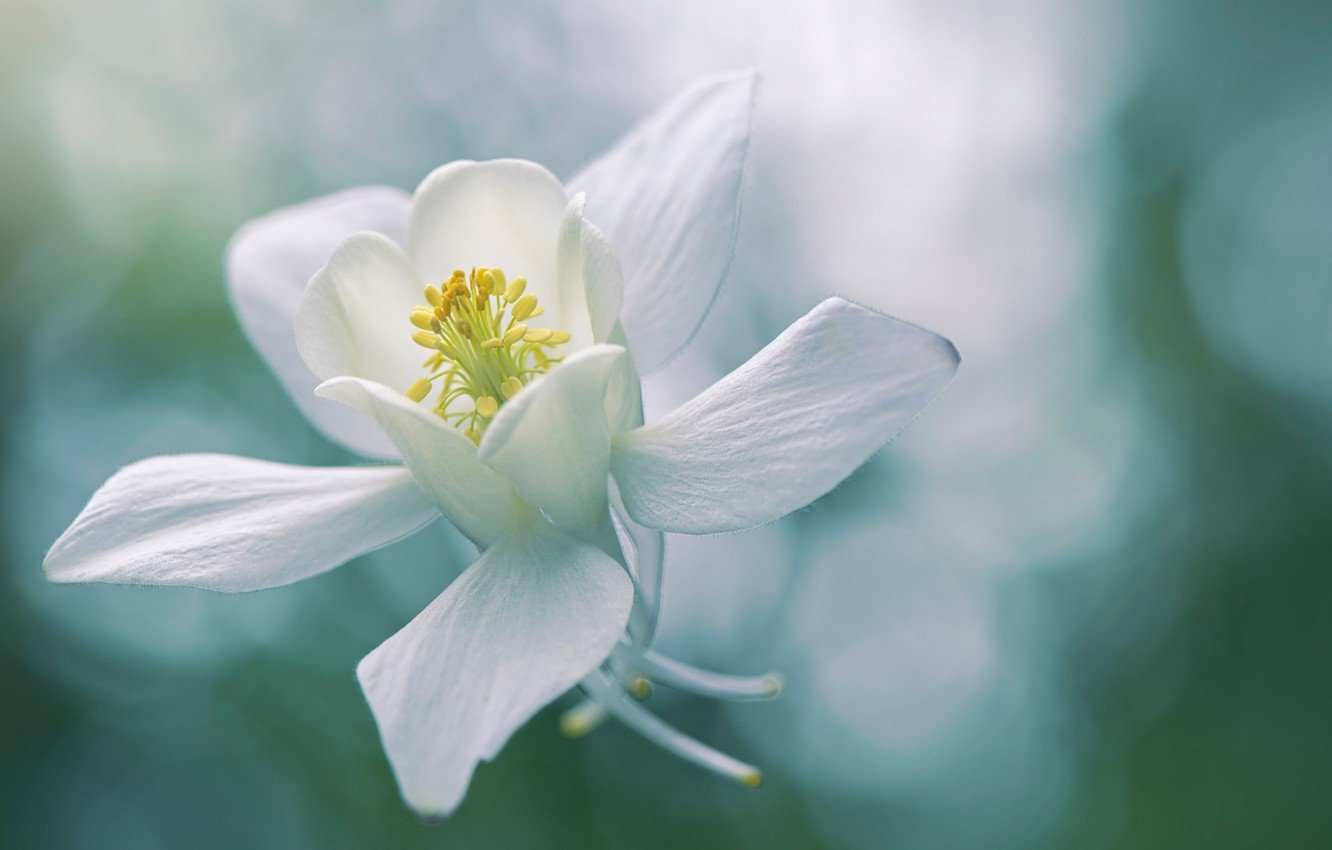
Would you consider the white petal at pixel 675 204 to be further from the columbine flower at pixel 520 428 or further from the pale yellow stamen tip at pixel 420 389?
the pale yellow stamen tip at pixel 420 389

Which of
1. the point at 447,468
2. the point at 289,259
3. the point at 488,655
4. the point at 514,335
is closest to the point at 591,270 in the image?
the point at 514,335

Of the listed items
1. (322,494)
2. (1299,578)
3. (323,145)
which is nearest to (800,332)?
(322,494)

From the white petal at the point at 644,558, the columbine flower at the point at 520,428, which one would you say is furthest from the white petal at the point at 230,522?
the white petal at the point at 644,558

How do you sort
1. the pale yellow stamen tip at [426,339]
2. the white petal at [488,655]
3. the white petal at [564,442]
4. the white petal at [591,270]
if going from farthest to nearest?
the pale yellow stamen tip at [426,339], the white petal at [591,270], the white petal at [564,442], the white petal at [488,655]

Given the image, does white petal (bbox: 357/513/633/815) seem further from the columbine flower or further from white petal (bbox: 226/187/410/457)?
white petal (bbox: 226/187/410/457)

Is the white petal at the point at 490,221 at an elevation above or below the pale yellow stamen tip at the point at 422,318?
above

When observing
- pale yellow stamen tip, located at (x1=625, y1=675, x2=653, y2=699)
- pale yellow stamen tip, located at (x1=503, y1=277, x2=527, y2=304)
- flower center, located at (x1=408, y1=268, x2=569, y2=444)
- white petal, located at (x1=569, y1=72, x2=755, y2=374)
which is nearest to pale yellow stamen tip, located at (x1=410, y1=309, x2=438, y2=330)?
flower center, located at (x1=408, y1=268, x2=569, y2=444)
